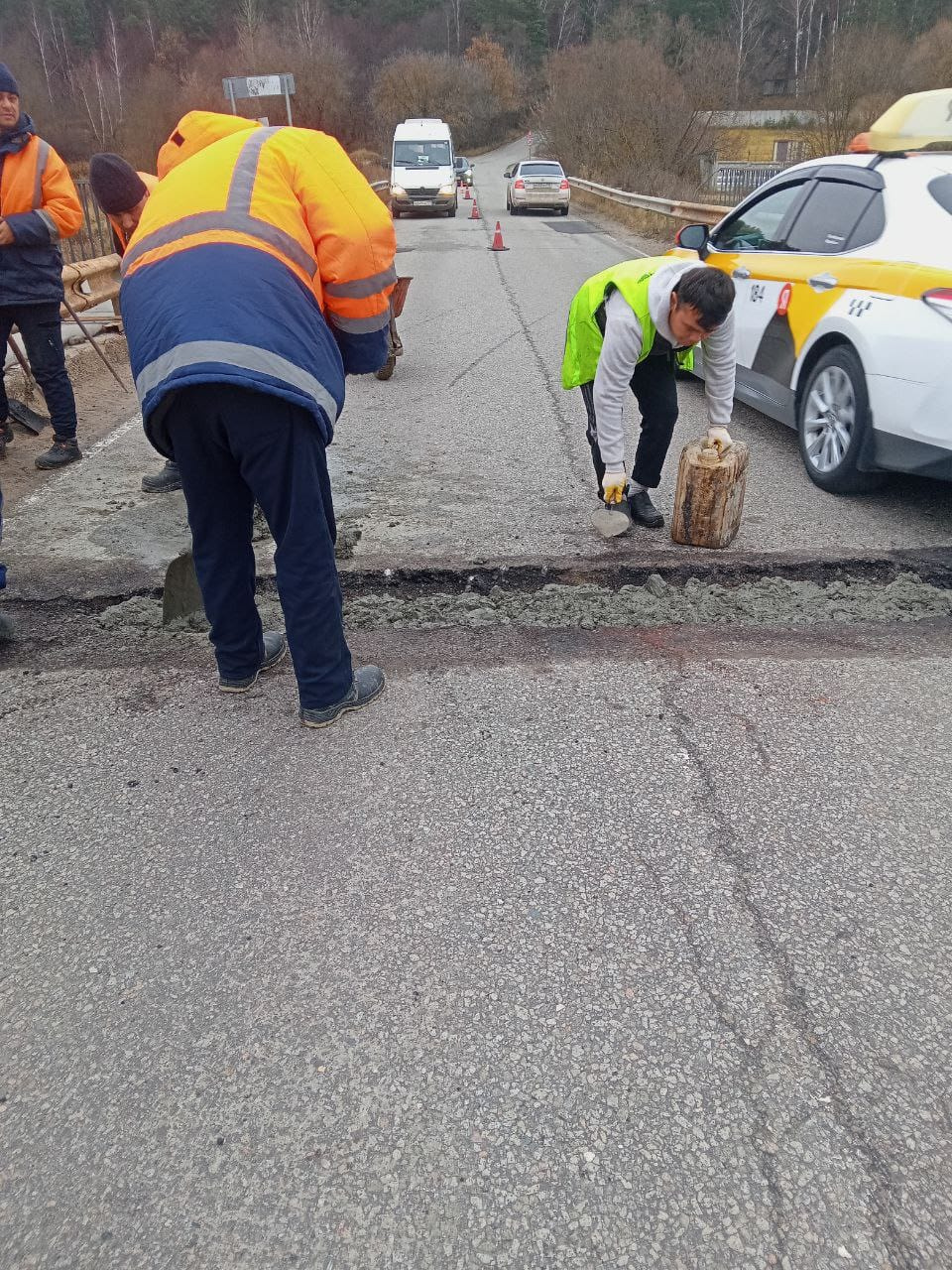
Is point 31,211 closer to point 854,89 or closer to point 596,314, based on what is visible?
point 596,314

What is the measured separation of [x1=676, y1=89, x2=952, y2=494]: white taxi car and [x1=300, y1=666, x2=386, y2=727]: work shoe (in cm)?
283

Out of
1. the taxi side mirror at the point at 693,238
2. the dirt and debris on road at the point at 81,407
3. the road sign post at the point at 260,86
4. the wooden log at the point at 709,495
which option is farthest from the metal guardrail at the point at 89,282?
the road sign post at the point at 260,86

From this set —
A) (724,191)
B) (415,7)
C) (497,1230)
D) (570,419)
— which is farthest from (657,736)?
(415,7)

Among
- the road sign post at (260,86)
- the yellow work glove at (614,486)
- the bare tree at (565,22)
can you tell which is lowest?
the yellow work glove at (614,486)

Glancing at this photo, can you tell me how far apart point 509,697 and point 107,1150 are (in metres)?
1.86

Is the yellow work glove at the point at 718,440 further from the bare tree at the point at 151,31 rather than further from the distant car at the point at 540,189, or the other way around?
the bare tree at the point at 151,31

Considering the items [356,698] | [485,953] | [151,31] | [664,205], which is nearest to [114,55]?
[151,31]

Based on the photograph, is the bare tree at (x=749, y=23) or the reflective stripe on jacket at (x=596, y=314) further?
the bare tree at (x=749, y=23)

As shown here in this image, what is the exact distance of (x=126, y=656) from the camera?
11.5 ft

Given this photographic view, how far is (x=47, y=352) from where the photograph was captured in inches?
210

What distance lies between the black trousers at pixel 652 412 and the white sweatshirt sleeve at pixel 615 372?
0.17 meters

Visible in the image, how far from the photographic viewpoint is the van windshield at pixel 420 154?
26.0m

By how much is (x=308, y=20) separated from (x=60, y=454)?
237 feet

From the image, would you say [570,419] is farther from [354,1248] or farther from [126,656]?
[354,1248]
